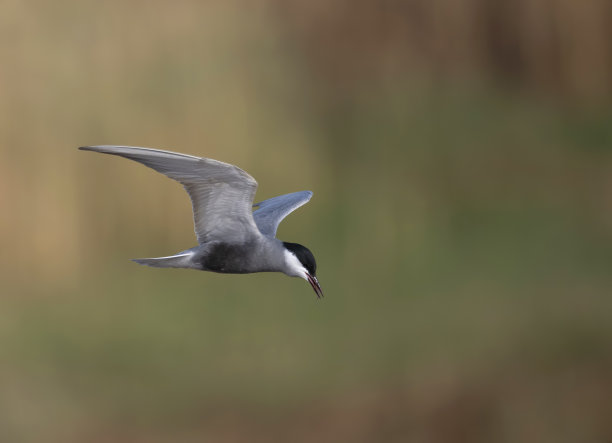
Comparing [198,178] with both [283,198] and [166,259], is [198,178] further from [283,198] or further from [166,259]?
[283,198]

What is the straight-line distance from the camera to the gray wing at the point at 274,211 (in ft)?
14.7

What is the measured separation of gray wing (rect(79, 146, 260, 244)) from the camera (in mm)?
3756

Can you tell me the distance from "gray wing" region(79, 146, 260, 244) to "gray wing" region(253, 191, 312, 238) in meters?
0.32

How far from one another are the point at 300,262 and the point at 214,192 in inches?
21.3

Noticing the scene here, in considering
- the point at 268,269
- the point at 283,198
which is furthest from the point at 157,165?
the point at 283,198

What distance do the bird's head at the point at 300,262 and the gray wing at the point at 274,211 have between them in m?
0.30

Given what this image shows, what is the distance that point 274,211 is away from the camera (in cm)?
474

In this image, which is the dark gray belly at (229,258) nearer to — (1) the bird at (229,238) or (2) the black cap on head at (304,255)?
(1) the bird at (229,238)

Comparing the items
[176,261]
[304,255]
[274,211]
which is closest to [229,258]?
[176,261]

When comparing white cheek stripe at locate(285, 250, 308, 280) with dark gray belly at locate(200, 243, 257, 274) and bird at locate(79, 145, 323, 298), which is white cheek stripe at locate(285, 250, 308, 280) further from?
dark gray belly at locate(200, 243, 257, 274)

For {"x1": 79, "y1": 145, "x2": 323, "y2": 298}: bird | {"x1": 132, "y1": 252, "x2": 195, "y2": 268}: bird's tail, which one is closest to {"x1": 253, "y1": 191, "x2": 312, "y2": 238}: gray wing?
{"x1": 79, "y1": 145, "x2": 323, "y2": 298}: bird

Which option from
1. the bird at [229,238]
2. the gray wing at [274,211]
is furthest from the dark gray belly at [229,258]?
the gray wing at [274,211]

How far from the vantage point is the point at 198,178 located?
389cm

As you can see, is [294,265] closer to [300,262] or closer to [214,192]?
[300,262]
